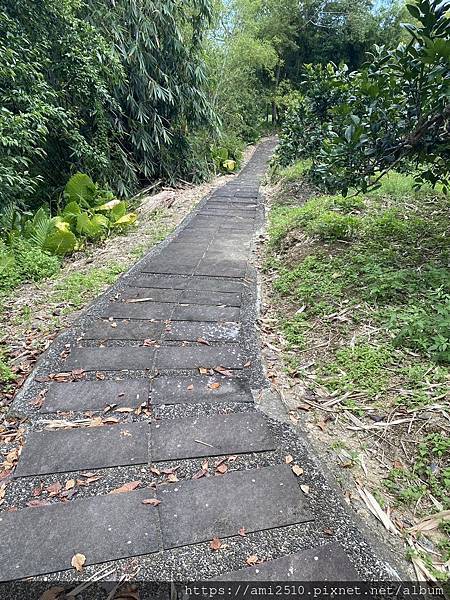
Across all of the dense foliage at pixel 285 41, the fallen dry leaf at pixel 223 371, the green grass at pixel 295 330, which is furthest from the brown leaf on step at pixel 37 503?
the dense foliage at pixel 285 41

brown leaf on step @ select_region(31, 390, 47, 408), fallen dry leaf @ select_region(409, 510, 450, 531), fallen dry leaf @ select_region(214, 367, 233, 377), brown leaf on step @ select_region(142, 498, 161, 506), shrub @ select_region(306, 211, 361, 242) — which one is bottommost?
fallen dry leaf @ select_region(409, 510, 450, 531)

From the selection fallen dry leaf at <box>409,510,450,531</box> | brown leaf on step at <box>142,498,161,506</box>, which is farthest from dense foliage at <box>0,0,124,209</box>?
fallen dry leaf at <box>409,510,450,531</box>

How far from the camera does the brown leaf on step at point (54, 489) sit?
138cm

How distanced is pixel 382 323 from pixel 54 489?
190 centimetres

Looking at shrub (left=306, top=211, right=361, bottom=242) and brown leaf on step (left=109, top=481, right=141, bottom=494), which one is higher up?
shrub (left=306, top=211, right=361, bottom=242)

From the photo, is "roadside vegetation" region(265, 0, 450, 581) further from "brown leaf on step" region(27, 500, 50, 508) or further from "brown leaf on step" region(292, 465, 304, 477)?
"brown leaf on step" region(27, 500, 50, 508)

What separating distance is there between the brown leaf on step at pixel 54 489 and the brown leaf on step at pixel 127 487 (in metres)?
0.20

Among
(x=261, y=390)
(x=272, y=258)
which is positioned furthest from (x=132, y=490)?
(x=272, y=258)

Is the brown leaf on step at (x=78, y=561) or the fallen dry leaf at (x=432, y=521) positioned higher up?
the brown leaf on step at (x=78, y=561)

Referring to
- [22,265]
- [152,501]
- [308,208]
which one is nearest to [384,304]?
[152,501]

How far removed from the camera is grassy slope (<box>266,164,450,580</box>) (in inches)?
59.3

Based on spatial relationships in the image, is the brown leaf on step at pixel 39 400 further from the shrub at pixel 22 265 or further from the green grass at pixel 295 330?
the shrub at pixel 22 265

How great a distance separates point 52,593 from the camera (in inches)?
42.1

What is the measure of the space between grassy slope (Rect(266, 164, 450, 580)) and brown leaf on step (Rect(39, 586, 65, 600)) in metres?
1.09
